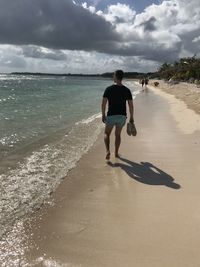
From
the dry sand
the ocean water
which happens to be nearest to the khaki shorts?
the ocean water

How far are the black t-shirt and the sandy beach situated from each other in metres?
Answer: 1.07

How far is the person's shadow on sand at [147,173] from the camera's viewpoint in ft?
23.0

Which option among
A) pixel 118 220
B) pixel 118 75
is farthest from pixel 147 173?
pixel 118 220


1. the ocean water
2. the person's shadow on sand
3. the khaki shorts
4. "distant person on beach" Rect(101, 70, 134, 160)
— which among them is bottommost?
the ocean water

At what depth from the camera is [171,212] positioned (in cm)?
553

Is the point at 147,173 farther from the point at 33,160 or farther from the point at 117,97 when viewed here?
the point at 33,160

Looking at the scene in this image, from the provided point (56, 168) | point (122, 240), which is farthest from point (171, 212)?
point (56, 168)

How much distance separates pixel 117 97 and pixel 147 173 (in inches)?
67.8

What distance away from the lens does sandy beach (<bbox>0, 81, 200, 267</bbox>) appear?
14.2 ft

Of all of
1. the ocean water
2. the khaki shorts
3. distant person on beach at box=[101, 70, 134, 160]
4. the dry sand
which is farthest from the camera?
the dry sand

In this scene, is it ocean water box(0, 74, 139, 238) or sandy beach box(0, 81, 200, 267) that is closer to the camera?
sandy beach box(0, 81, 200, 267)

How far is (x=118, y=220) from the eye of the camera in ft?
17.4

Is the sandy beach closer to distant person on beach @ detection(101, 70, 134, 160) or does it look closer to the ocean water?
the ocean water

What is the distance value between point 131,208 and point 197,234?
3.83 feet
